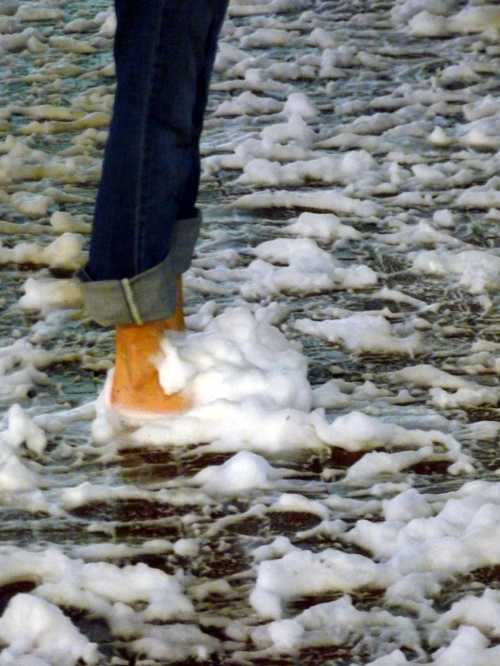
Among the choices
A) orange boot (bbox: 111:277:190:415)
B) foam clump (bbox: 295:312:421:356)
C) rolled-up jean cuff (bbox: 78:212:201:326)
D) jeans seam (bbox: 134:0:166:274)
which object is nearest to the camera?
jeans seam (bbox: 134:0:166:274)

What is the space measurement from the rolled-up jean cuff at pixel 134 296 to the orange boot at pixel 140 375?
9 centimetres

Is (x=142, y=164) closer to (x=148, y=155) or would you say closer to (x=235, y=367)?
(x=148, y=155)

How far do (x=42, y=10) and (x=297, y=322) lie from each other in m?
2.96

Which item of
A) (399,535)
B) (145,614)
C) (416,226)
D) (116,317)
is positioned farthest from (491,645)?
(416,226)

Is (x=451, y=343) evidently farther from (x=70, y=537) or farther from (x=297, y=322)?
(x=70, y=537)

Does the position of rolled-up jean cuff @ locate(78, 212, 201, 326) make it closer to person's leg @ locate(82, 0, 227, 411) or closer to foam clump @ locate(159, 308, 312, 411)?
person's leg @ locate(82, 0, 227, 411)

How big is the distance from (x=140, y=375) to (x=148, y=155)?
41 centimetres

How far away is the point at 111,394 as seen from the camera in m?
2.67

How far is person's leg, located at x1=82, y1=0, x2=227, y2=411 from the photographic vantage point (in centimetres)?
236

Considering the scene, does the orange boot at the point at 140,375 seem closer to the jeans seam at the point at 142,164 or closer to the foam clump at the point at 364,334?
the jeans seam at the point at 142,164

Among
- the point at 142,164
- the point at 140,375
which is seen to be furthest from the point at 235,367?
the point at 142,164

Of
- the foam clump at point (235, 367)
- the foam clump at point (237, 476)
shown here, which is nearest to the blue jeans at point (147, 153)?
the foam clump at point (235, 367)

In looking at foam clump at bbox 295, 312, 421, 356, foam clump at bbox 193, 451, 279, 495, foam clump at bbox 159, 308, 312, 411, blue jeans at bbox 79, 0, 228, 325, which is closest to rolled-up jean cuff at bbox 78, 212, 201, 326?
blue jeans at bbox 79, 0, 228, 325

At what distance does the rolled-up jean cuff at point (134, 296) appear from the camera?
246 cm
